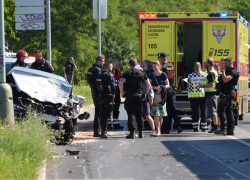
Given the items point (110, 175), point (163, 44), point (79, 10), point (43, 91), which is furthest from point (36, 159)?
point (79, 10)

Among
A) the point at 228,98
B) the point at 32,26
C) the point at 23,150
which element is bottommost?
the point at 23,150

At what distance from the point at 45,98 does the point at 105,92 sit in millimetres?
1951

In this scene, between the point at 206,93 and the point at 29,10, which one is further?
the point at 29,10

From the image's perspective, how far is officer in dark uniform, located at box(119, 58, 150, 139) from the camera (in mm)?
10125

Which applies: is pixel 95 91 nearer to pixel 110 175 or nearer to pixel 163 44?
pixel 163 44

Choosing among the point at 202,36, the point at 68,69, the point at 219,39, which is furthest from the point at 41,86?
the point at 68,69

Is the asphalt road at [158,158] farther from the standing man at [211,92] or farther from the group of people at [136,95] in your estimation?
the standing man at [211,92]

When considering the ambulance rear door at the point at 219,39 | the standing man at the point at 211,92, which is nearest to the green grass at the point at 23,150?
the standing man at the point at 211,92

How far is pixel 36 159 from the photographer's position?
6.30 metres

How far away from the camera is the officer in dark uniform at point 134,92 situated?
399 inches

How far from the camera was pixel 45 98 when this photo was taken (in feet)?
28.6

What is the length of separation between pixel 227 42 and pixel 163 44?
1.71m

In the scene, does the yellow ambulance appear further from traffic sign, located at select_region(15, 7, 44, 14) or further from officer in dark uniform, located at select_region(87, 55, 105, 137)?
traffic sign, located at select_region(15, 7, 44, 14)

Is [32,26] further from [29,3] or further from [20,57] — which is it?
[20,57]
